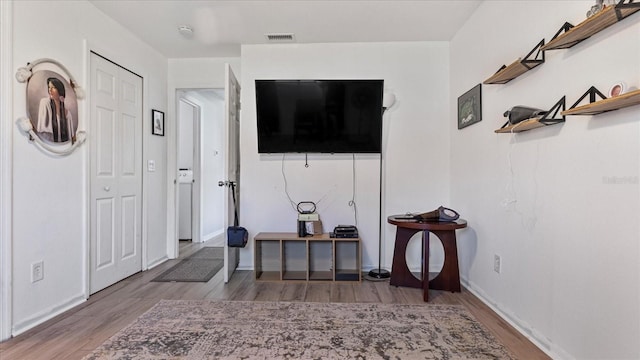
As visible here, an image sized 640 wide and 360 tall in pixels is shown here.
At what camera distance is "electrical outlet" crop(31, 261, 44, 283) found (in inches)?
81.0

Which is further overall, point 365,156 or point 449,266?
point 365,156

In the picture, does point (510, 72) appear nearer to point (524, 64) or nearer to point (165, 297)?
point (524, 64)

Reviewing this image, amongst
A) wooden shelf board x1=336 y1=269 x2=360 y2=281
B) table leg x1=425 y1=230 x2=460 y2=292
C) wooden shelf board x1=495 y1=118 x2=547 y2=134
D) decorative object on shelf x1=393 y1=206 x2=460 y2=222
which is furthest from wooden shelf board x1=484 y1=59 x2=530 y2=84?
wooden shelf board x1=336 y1=269 x2=360 y2=281

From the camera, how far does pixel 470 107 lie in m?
2.72

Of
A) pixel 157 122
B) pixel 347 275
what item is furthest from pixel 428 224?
pixel 157 122

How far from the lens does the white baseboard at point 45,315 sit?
1.96m

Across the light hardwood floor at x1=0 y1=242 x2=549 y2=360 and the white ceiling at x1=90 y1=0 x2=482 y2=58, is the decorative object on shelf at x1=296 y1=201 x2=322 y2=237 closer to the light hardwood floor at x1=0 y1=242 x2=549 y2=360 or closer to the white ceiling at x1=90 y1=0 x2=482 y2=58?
the light hardwood floor at x1=0 y1=242 x2=549 y2=360

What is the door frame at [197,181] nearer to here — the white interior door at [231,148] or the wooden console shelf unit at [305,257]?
the white interior door at [231,148]

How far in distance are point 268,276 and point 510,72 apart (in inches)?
102

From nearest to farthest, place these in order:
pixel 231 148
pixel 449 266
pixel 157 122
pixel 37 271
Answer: pixel 37 271, pixel 449 266, pixel 231 148, pixel 157 122

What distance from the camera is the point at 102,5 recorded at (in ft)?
8.52

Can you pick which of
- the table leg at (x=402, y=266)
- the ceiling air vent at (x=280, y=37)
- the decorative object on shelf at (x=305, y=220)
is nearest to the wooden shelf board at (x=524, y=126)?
the table leg at (x=402, y=266)

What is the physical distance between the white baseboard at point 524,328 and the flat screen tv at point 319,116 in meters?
1.54

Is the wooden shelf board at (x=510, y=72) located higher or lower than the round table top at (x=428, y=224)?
higher
